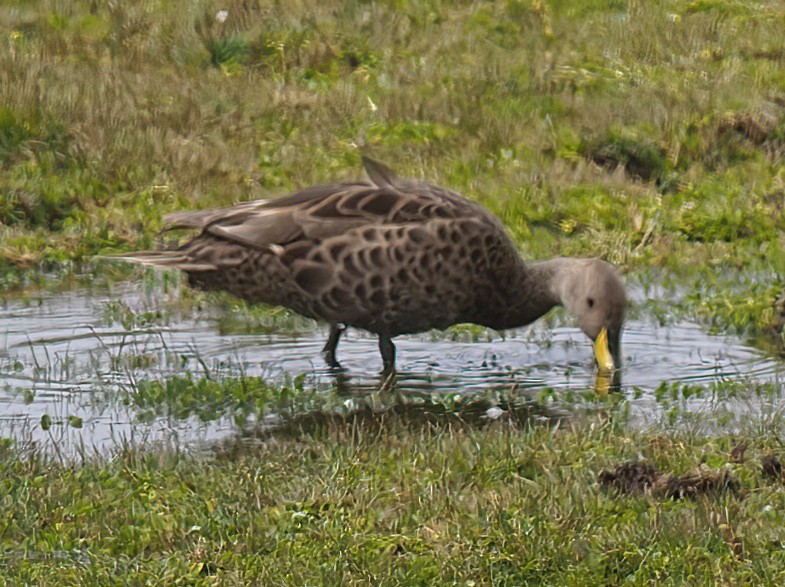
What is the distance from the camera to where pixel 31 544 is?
17.7 ft

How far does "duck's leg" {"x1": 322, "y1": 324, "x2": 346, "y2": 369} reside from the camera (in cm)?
811

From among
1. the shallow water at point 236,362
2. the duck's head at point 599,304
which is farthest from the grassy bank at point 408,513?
the duck's head at point 599,304

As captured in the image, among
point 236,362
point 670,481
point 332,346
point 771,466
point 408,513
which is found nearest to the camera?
point 408,513

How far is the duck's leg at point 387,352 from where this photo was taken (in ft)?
25.9

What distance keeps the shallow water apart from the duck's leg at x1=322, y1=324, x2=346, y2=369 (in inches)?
2.3

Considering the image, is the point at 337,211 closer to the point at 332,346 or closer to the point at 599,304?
the point at 332,346

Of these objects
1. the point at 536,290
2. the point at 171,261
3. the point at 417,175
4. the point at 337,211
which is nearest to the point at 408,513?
the point at 337,211

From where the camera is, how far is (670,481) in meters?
5.83

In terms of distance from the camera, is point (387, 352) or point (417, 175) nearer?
point (387, 352)

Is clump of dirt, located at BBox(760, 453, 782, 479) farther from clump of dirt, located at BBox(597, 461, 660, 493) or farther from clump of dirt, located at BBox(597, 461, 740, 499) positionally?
clump of dirt, located at BBox(597, 461, 660, 493)

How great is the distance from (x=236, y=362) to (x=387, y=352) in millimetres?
779

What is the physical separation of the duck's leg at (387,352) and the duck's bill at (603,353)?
3.30ft

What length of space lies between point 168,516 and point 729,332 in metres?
4.08

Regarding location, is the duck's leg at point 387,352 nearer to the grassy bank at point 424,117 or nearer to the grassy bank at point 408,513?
the grassy bank at point 408,513
